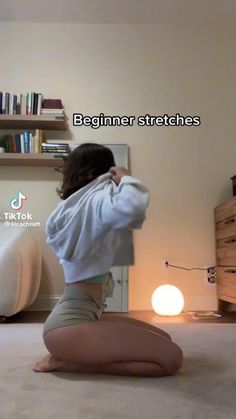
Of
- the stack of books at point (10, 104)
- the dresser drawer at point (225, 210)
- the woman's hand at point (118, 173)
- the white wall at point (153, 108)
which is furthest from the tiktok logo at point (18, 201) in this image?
the woman's hand at point (118, 173)

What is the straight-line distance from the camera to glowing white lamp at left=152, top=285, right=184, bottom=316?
2.93 m

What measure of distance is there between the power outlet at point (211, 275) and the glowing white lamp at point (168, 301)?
50 centimetres

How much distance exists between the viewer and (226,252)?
3047mm

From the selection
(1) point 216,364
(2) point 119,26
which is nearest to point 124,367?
(1) point 216,364

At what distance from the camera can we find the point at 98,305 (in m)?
1.39

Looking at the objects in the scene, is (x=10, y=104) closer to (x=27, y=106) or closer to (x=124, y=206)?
(x=27, y=106)

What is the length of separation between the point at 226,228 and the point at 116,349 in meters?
1.97

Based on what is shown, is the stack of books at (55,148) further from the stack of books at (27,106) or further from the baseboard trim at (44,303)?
the baseboard trim at (44,303)

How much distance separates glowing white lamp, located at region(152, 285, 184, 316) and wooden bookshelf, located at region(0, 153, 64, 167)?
1263 mm

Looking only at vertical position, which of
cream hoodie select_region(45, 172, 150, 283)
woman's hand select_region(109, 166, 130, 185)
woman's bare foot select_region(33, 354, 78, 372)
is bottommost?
woman's bare foot select_region(33, 354, 78, 372)

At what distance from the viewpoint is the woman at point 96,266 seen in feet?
4.07

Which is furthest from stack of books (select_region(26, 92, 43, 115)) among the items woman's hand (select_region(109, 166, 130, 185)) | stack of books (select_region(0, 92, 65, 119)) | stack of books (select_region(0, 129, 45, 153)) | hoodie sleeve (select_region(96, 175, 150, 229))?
hoodie sleeve (select_region(96, 175, 150, 229))

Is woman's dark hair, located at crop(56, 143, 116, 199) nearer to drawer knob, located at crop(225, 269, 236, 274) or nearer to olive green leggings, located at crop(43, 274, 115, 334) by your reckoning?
olive green leggings, located at crop(43, 274, 115, 334)

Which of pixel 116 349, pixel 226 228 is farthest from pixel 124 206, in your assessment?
pixel 226 228
